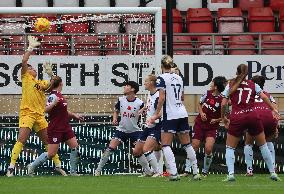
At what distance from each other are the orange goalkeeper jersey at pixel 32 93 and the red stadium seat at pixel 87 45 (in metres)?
2.74

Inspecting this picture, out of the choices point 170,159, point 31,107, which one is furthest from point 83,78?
point 170,159

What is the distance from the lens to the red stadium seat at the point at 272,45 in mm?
24047

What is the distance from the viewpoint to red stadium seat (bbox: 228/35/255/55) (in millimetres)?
24391

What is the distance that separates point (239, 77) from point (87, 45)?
6.56 meters

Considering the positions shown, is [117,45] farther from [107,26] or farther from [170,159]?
[170,159]

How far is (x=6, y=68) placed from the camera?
2189 cm

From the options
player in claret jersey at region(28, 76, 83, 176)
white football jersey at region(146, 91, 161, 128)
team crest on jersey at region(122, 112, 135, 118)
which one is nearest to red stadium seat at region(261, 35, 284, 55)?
team crest on jersey at region(122, 112, 135, 118)

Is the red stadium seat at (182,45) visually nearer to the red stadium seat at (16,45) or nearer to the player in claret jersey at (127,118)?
the red stadium seat at (16,45)

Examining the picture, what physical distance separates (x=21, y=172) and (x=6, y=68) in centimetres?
219

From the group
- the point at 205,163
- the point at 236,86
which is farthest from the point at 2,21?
the point at 236,86

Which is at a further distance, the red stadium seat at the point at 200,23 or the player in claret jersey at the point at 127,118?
the red stadium seat at the point at 200,23

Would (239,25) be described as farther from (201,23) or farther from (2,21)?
(2,21)

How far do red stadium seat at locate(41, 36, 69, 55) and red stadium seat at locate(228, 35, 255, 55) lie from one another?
13.2ft

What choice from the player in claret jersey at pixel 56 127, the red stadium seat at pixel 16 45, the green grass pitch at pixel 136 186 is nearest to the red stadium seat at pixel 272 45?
the red stadium seat at pixel 16 45
